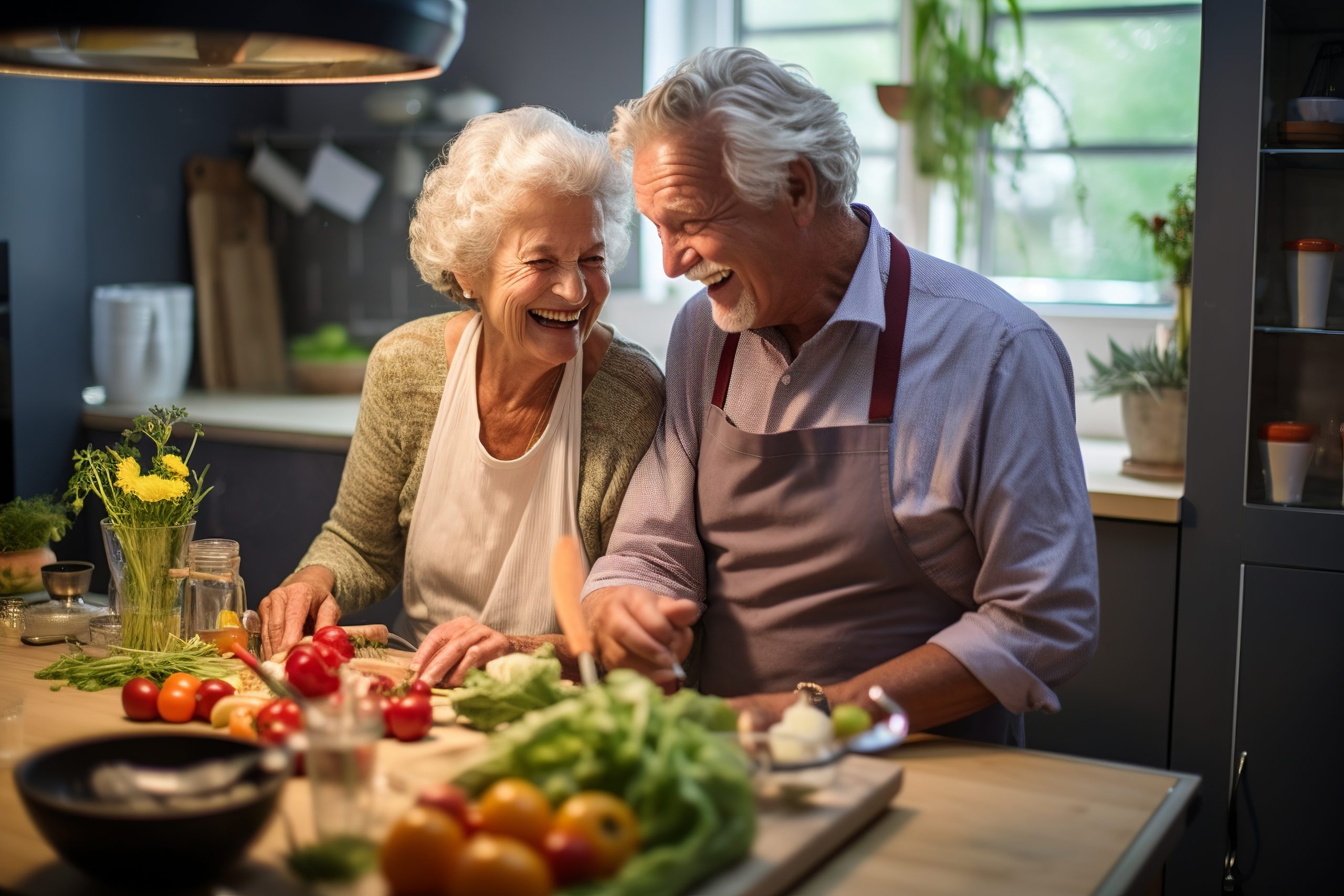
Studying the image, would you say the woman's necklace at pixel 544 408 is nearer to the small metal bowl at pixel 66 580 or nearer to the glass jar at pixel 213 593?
the glass jar at pixel 213 593

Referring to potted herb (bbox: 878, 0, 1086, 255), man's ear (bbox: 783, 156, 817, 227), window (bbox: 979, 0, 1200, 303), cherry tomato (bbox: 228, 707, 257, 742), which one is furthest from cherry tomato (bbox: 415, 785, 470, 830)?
window (bbox: 979, 0, 1200, 303)

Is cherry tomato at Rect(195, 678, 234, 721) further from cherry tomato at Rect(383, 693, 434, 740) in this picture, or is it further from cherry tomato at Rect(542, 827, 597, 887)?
cherry tomato at Rect(542, 827, 597, 887)

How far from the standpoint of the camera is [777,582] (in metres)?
1.59

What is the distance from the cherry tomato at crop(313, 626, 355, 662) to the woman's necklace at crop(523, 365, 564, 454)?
1.46ft

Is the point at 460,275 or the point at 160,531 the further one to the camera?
the point at 460,275

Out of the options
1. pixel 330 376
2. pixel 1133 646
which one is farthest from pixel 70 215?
pixel 1133 646

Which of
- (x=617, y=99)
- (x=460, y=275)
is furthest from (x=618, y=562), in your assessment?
(x=617, y=99)

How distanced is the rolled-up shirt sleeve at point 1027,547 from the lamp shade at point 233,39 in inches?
29.4

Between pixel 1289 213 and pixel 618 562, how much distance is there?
4.97 feet

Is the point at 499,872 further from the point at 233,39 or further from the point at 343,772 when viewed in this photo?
the point at 233,39

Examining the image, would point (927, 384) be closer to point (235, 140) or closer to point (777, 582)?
point (777, 582)

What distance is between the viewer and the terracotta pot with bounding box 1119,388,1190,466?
8.11ft

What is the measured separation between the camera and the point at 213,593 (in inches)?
63.4

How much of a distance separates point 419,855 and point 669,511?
80cm
